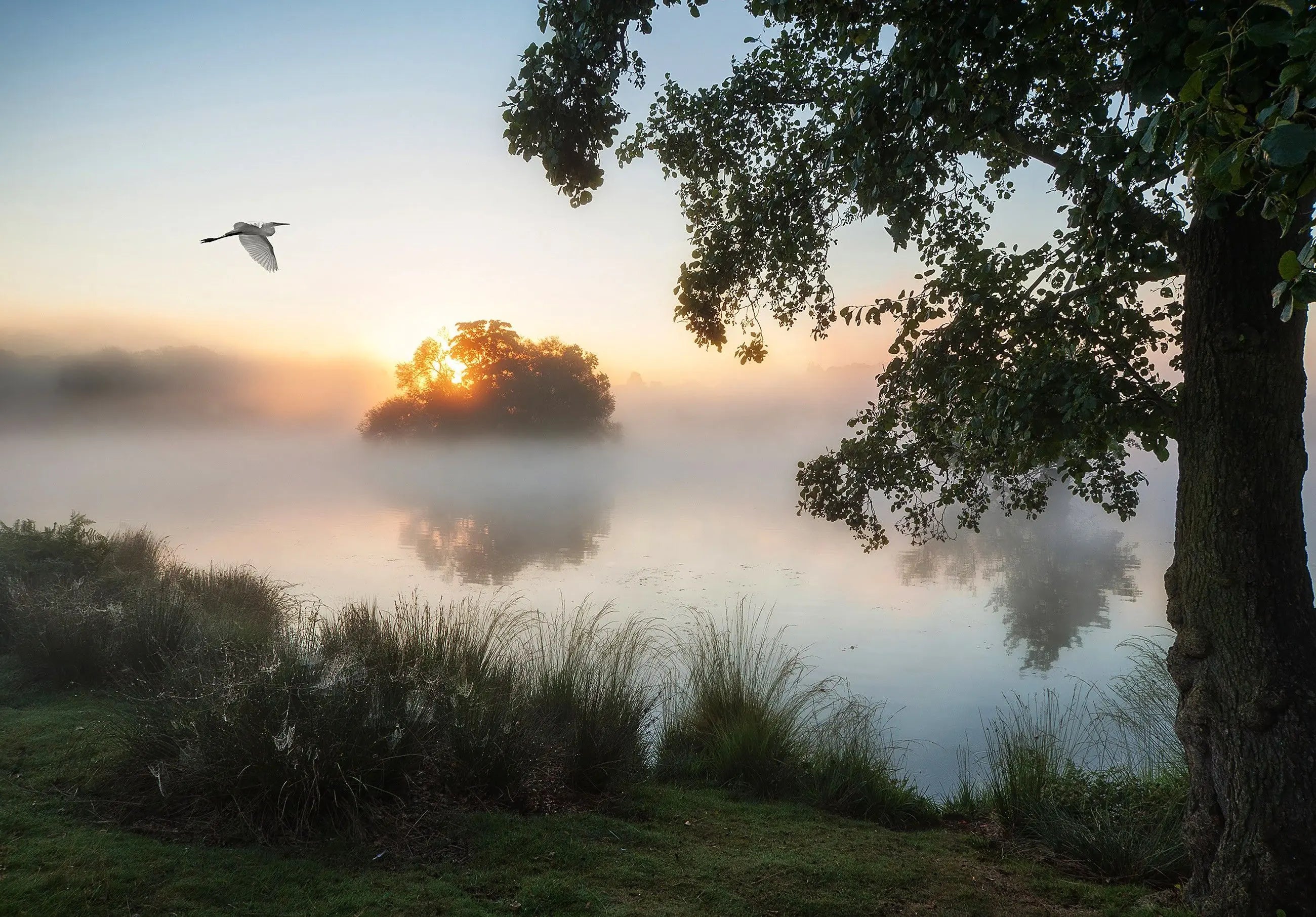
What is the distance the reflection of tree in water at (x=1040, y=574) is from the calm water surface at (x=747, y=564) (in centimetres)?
8

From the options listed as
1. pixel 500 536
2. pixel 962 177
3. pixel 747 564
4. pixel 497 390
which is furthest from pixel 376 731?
pixel 497 390

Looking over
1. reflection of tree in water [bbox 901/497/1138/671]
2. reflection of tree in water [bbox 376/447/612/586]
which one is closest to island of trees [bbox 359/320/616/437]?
reflection of tree in water [bbox 376/447/612/586]

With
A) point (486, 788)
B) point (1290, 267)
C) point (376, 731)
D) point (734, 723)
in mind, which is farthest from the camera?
point (734, 723)

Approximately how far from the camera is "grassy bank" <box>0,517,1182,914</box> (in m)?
3.63

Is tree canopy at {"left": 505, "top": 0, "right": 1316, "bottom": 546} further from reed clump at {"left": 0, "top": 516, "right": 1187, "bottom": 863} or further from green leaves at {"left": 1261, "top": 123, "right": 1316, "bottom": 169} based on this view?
reed clump at {"left": 0, "top": 516, "right": 1187, "bottom": 863}

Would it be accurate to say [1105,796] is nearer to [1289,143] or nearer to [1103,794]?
[1103,794]

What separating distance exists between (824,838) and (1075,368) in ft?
9.61

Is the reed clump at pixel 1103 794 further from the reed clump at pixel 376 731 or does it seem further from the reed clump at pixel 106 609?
the reed clump at pixel 106 609

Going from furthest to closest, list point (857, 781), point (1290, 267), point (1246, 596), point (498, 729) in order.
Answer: point (857, 781) < point (498, 729) < point (1246, 596) < point (1290, 267)

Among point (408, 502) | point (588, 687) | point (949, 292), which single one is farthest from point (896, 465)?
point (408, 502)

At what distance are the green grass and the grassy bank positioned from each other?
0.05 ft

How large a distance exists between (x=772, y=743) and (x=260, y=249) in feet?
15.2

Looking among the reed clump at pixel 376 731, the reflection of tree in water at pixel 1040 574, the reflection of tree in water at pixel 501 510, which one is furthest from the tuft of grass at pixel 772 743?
the reflection of tree in water at pixel 501 510

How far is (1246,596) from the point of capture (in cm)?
372
